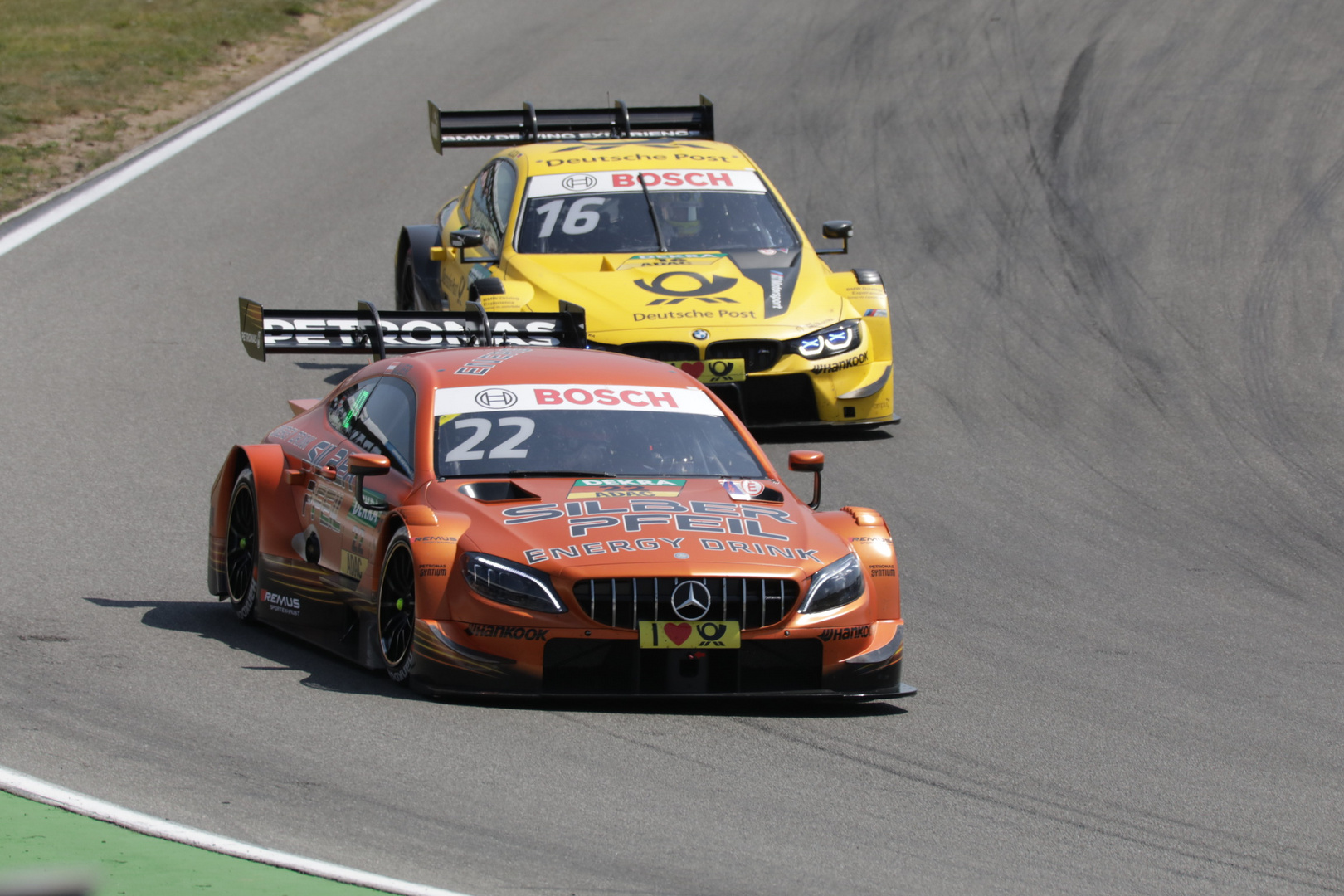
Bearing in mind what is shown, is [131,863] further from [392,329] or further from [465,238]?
[465,238]

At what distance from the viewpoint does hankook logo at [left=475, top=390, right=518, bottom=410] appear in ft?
26.6

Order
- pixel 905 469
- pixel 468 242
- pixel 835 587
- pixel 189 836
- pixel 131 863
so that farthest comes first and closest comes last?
pixel 468 242
pixel 905 469
pixel 835 587
pixel 189 836
pixel 131 863

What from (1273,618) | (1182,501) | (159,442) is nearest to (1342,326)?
(1182,501)

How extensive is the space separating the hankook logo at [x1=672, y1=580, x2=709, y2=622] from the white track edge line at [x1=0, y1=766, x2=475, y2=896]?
86.0 inches

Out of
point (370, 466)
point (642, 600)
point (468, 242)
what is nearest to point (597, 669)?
point (642, 600)

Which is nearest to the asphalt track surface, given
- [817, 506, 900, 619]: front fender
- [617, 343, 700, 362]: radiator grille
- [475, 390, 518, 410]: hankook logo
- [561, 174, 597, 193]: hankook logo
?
[817, 506, 900, 619]: front fender

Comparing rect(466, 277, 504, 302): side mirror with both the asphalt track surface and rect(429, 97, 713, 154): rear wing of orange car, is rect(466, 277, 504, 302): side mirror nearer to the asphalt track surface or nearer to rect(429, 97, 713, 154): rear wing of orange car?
the asphalt track surface

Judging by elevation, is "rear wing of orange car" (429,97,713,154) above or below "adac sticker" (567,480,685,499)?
above

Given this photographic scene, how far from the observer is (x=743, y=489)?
782 cm

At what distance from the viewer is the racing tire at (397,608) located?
7207mm

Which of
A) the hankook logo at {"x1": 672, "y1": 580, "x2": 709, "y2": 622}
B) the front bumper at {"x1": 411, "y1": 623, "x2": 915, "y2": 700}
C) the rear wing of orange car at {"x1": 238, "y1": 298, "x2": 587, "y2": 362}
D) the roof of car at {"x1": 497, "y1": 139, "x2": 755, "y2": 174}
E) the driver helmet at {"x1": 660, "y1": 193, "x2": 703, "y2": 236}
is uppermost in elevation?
the roof of car at {"x1": 497, "y1": 139, "x2": 755, "y2": 174}

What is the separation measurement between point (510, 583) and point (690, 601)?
2.12ft

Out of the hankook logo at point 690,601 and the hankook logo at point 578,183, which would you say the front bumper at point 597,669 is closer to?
the hankook logo at point 690,601

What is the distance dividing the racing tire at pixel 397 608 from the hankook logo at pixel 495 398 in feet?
2.95
